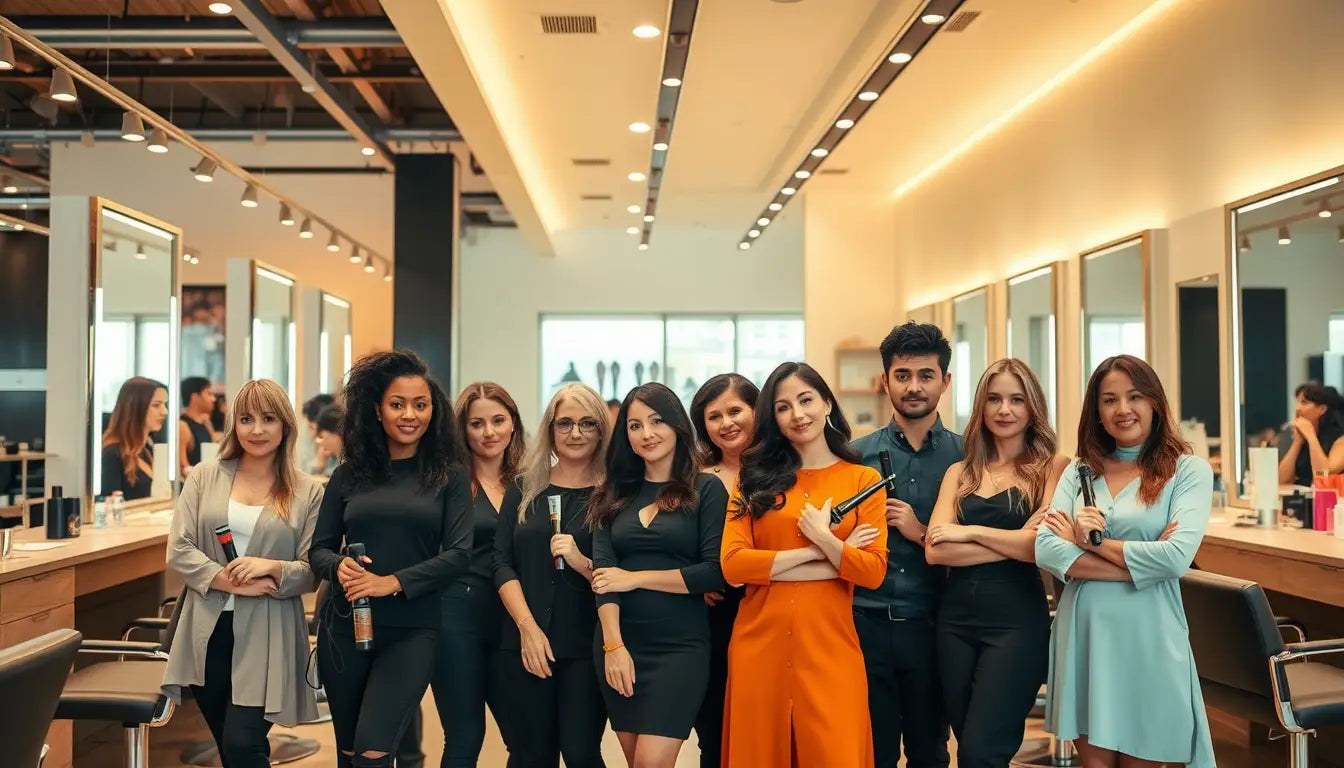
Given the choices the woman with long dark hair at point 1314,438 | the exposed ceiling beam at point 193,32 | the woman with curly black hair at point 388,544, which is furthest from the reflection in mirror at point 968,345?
the woman with curly black hair at point 388,544

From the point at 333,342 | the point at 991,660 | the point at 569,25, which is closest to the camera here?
the point at 991,660

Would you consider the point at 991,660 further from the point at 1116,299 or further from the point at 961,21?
the point at 961,21

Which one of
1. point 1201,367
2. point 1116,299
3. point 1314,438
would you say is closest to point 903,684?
point 1314,438

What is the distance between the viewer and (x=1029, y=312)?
26.0 ft

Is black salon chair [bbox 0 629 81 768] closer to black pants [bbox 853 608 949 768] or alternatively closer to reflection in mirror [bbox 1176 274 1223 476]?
black pants [bbox 853 608 949 768]

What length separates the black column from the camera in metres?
9.47

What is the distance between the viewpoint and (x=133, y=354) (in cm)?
606

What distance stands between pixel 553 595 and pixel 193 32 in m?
5.36

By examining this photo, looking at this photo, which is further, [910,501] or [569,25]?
[569,25]

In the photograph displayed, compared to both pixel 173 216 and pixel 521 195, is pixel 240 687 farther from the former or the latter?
pixel 173 216

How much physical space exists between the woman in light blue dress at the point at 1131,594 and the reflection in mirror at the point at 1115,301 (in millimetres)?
3515

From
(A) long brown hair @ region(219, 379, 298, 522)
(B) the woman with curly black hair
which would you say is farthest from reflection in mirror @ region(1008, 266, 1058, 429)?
(A) long brown hair @ region(219, 379, 298, 522)

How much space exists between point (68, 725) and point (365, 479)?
84.8 inches

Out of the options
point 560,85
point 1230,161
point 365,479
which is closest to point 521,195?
point 560,85
